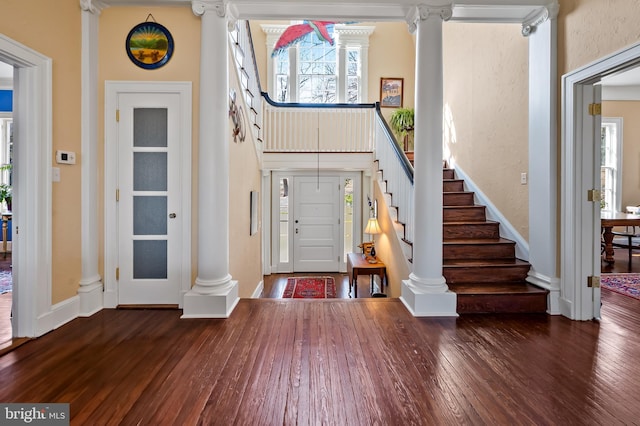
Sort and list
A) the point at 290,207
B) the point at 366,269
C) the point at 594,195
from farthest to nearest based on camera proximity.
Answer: the point at 290,207 → the point at 366,269 → the point at 594,195

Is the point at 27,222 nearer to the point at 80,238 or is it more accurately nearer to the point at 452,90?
the point at 80,238

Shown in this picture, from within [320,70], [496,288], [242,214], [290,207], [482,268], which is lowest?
[496,288]

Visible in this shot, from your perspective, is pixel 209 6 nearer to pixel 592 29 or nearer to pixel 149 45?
pixel 149 45

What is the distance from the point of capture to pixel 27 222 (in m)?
2.46

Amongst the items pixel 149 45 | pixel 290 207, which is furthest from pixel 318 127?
pixel 149 45

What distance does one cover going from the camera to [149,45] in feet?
10.0

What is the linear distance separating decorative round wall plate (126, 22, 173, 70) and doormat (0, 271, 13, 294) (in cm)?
310

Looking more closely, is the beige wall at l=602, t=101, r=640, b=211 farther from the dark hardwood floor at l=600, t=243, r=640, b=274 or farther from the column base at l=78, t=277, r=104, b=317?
the column base at l=78, t=277, r=104, b=317

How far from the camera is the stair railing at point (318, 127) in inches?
227

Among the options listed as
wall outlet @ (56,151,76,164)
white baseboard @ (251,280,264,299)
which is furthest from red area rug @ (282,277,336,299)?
wall outlet @ (56,151,76,164)

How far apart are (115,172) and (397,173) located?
315 centimetres

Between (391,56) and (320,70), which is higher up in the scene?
(391,56)

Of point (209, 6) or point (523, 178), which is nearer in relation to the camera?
point (209, 6)

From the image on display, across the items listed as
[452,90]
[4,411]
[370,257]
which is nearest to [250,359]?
[4,411]
